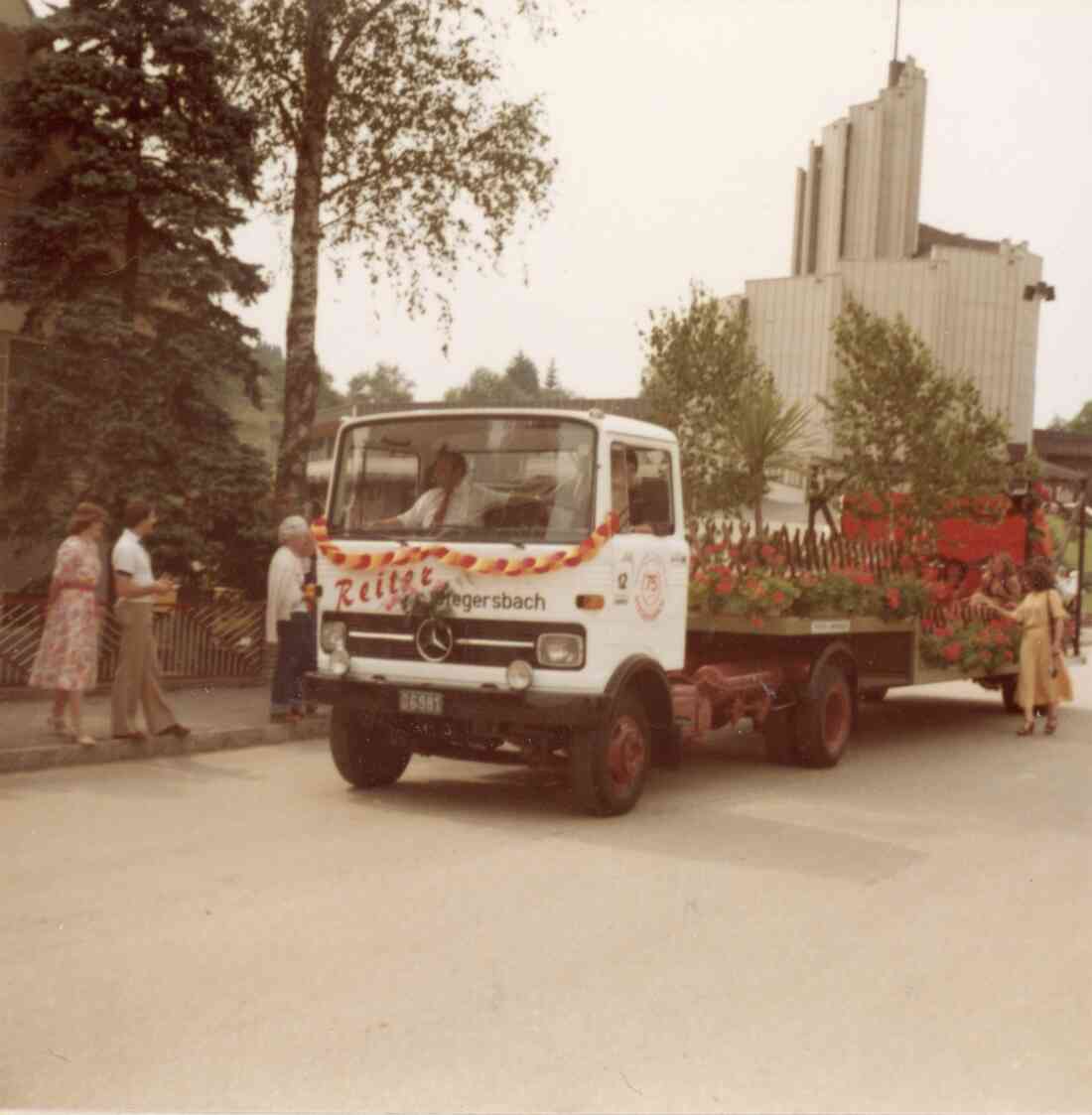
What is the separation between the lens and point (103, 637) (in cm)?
1389

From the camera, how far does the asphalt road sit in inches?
174

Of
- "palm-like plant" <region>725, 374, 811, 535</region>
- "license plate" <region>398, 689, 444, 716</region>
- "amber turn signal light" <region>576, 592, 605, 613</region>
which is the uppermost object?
"palm-like plant" <region>725, 374, 811, 535</region>

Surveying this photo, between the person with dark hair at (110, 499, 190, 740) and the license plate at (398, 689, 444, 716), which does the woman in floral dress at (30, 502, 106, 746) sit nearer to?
the person with dark hair at (110, 499, 190, 740)

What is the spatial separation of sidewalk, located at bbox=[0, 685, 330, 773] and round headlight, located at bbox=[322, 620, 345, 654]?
2359 millimetres

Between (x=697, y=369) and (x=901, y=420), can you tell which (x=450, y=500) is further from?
(x=697, y=369)

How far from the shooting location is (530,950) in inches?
228

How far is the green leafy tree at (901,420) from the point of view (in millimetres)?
17781

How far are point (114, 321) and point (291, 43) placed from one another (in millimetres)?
4304

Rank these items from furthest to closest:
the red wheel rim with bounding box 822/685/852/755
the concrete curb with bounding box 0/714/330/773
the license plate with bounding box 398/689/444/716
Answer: the red wheel rim with bounding box 822/685/852/755, the concrete curb with bounding box 0/714/330/773, the license plate with bounding box 398/689/444/716

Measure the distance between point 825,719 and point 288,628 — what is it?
15.0 feet

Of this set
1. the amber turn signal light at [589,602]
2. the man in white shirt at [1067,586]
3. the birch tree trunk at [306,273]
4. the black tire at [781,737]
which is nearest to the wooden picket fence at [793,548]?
the black tire at [781,737]

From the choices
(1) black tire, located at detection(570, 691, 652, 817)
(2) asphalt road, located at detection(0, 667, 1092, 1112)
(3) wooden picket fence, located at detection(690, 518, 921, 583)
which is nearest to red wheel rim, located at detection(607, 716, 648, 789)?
(1) black tire, located at detection(570, 691, 652, 817)

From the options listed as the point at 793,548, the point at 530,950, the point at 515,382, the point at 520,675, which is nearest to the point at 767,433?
the point at 793,548

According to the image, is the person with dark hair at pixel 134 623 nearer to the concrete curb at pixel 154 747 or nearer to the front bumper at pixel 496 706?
the concrete curb at pixel 154 747
